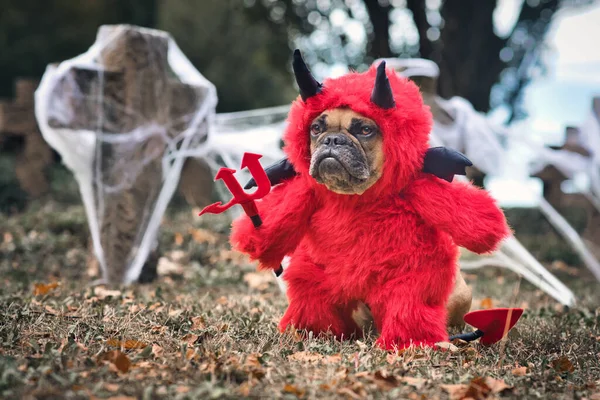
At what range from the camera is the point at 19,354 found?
2.72m

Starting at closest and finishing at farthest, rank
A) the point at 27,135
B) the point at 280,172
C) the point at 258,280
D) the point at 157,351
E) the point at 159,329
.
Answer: the point at 157,351 < the point at 159,329 < the point at 280,172 < the point at 258,280 < the point at 27,135

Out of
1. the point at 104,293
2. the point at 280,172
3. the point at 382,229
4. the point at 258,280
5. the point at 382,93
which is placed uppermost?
the point at 382,93

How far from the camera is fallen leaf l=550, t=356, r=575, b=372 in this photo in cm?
303

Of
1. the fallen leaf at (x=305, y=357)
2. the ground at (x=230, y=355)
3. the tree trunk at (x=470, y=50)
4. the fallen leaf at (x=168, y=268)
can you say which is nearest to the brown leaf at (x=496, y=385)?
the ground at (x=230, y=355)

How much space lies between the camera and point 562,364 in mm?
3072

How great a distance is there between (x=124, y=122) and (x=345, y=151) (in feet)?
9.02

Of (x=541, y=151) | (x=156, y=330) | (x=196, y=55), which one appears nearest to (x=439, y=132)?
(x=541, y=151)

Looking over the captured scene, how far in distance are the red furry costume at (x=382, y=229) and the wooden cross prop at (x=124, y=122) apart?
2137 millimetres

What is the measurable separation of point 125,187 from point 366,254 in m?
2.71

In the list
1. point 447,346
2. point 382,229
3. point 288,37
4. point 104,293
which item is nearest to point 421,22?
point 288,37

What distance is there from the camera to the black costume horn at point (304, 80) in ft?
10.1

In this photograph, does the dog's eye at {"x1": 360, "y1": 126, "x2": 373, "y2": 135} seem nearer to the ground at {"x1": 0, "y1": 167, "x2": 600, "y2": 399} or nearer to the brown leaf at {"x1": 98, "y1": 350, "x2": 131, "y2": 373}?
the ground at {"x1": 0, "y1": 167, "x2": 600, "y2": 399}

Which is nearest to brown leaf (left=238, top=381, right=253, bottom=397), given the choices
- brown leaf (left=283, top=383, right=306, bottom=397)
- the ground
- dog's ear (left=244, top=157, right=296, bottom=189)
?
the ground

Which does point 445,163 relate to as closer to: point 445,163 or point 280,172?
point 445,163
